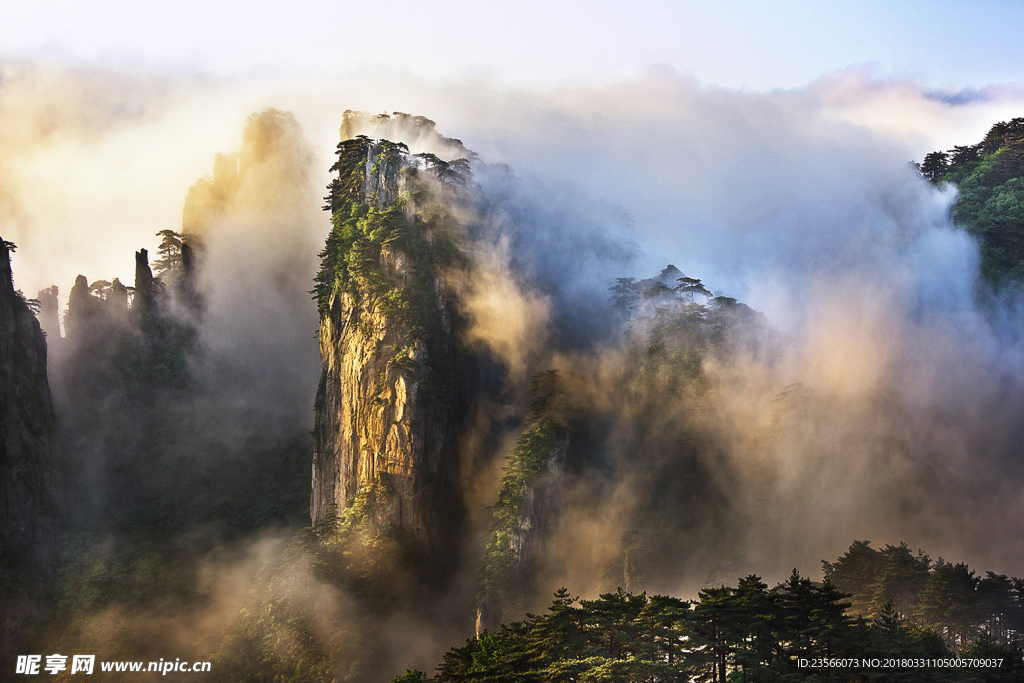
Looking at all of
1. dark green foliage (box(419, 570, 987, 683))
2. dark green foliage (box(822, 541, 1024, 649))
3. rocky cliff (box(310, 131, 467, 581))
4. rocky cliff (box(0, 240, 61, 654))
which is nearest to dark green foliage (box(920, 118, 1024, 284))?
dark green foliage (box(822, 541, 1024, 649))

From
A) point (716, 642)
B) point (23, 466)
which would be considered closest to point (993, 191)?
point (716, 642)

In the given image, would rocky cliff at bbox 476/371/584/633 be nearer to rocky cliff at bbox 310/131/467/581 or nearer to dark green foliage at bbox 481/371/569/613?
dark green foliage at bbox 481/371/569/613

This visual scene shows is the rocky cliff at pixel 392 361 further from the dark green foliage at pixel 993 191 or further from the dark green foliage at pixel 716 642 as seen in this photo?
the dark green foliage at pixel 993 191

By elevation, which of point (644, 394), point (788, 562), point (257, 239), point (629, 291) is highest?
point (257, 239)

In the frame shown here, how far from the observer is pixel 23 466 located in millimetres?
87875

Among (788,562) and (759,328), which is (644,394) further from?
(788,562)

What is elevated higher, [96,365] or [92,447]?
[96,365]

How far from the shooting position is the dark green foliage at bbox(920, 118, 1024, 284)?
337 ft

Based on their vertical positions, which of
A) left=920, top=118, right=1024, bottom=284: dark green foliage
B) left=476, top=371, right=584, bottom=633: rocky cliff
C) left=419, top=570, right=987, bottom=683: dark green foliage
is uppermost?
left=920, top=118, right=1024, bottom=284: dark green foliage

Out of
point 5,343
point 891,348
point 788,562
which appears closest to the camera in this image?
point 788,562

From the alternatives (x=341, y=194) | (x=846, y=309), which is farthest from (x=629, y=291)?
(x=341, y=194)

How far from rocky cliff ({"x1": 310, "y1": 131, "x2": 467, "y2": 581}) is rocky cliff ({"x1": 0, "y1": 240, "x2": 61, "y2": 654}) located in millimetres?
24941

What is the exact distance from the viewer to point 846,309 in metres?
97.8

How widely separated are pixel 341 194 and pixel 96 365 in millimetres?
35028
